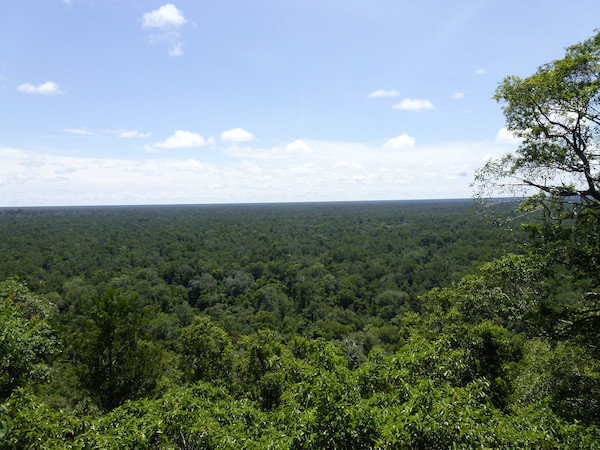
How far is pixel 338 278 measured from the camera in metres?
90.7

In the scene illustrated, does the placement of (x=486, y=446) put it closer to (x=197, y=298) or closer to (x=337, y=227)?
(x=197, y=298)

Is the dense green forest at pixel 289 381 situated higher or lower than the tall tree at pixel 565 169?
lower

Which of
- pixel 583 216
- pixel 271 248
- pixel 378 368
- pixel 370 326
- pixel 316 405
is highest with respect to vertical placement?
pixel 583 216

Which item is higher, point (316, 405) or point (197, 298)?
point (316, 405)

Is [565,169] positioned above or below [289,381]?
above

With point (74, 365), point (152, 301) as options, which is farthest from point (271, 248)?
point (74, 365)

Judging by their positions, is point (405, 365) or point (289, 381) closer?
point (405, 365)

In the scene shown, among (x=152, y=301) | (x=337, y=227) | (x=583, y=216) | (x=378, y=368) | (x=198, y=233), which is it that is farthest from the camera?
(x=337, y=227)

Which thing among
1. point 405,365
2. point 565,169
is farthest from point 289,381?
point 565,169

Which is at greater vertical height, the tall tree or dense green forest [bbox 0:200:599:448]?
the tall tree

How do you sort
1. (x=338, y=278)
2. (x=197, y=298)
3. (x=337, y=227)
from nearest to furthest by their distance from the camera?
(x=197, y=298)
(x=338, y=278)
(x=337, y=227)

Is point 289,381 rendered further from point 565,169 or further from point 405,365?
point 565,169

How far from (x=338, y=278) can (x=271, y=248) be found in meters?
39.3

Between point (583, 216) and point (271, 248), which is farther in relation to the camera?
point (271, 248)
